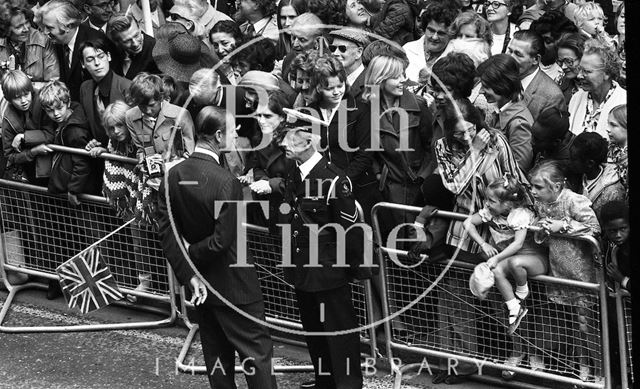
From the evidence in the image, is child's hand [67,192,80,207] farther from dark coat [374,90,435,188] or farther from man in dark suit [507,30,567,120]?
man in dark suit [507,30,567,120]

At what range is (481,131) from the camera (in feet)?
19.0

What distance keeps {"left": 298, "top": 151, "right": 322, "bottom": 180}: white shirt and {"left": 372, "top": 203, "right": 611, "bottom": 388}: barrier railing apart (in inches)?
24.7

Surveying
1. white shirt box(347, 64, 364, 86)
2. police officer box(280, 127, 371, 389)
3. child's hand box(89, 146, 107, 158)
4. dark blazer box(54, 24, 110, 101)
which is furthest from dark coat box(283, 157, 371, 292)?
dark blazer box(54, 24, 110, 101)

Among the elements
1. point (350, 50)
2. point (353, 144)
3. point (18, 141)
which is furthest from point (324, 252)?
point (18, 141)

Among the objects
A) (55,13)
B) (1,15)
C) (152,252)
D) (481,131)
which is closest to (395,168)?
(481,131)

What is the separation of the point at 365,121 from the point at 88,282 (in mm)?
2317

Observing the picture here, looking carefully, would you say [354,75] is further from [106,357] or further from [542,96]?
[106,357]

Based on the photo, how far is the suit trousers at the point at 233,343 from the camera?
5508 mm

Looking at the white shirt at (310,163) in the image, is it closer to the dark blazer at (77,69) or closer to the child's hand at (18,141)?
the child's hand at (18,141)

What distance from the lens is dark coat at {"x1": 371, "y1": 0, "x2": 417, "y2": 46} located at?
25.9 ft

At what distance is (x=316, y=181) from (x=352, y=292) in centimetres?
120

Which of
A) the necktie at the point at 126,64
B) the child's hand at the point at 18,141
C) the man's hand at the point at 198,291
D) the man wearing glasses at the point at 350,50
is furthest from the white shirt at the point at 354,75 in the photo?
the child's hand at the point at 18,141

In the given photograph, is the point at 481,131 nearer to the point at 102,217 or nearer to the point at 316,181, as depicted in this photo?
the point at 316,181

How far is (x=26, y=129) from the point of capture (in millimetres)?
7598
